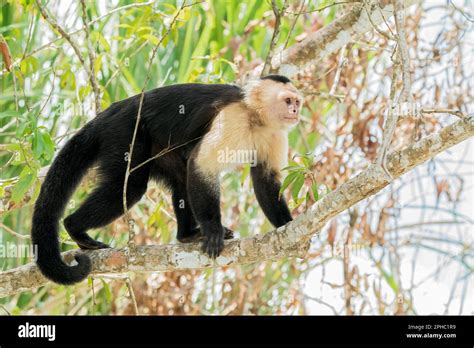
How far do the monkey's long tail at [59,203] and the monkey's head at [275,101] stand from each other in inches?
42.5

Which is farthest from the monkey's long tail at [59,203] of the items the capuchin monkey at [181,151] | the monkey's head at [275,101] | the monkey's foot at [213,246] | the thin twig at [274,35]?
the thin twig at [274,35]

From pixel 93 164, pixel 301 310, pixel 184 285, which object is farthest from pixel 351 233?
pixel 93 164

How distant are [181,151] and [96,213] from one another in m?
0.73

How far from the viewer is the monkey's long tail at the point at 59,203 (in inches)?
151

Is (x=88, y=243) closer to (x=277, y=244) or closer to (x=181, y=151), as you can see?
(x=181, y=151)

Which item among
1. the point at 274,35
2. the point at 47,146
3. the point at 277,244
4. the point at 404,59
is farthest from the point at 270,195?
the point at 404,59

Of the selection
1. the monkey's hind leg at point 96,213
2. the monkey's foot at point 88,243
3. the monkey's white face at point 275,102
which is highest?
the monkey's white face at point 275,102

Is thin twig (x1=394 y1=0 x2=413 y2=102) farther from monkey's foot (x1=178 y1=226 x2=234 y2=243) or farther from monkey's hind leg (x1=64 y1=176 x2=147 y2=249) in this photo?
monkey's hind leg (x1=64 y1=176 x2=147 y2=249)

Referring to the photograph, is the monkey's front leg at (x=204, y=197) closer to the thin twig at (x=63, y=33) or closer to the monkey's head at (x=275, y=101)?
the monkey's head at (x=275, y=101)

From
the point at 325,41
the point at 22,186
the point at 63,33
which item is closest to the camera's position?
the point at 22,186

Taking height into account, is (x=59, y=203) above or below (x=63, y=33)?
below

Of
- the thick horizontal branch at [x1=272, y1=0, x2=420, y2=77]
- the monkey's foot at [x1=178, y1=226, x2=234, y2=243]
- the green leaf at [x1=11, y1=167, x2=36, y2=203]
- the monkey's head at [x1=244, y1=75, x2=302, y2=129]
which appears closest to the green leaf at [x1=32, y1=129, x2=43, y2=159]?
the green leaf at [x1=11, y1=167, x2=36, y2=203]

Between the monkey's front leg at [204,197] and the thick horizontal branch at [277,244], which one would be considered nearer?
the thick horizontal branch at [277,244]

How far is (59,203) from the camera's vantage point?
4156 millimetres
